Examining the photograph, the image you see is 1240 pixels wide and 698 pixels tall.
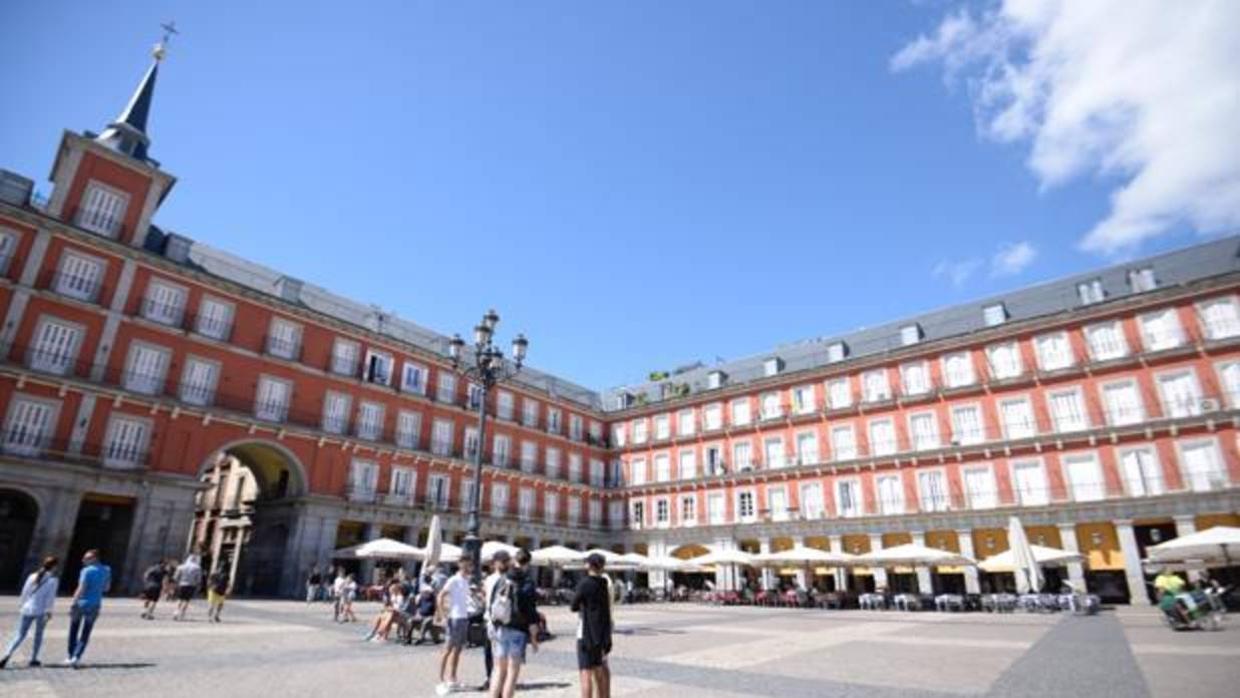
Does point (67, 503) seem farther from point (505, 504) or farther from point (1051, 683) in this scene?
point (1051, 683)

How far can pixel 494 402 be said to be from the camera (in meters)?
34.4

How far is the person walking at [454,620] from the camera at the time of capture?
7.20 meters

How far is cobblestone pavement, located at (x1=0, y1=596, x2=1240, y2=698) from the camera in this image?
7.03 m

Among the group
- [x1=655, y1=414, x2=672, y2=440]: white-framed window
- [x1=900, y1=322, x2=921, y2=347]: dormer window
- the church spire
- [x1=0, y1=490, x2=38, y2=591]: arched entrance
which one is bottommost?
[x1=0, y1=490, x2=38, y2=591]: arched entrance

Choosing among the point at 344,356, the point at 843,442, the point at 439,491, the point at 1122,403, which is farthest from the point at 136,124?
the point at 1122,403

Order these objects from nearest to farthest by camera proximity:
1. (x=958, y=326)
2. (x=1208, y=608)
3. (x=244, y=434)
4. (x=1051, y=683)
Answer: (x=1051, y=683) → (x=1208, y=608) → (x=244, y=434) → (x=958, y=326)

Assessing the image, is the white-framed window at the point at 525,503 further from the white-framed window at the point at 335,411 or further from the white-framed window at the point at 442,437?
the white-framed window at the point at 335,411

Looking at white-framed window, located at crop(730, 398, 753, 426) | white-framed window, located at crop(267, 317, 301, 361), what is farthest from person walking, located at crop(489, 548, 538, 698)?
white-framed window, located at crop(730, 398, 753, 426)

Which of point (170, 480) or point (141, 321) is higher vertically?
point (141, 321)

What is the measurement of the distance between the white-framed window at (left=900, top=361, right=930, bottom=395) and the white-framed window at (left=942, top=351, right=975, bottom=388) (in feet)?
2.77

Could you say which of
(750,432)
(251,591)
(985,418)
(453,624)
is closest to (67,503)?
(251,591)

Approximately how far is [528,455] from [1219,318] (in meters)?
31.7

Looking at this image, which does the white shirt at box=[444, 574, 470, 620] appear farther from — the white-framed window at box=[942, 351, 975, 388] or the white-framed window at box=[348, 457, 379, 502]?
the white-framed window at box=[942, 351, 975, 388]

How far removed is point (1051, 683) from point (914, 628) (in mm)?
8351
